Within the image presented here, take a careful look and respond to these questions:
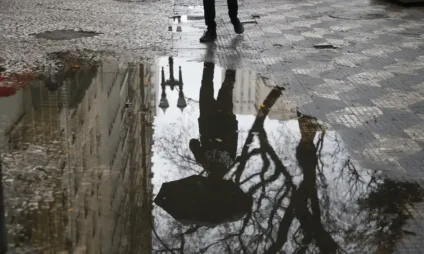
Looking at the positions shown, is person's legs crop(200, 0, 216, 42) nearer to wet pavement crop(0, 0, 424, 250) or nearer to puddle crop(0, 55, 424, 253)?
wet pavement crop(0, 0, 424, 250)

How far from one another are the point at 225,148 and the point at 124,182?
4.34 ft

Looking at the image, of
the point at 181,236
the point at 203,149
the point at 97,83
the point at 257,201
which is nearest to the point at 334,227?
the point at 257,201

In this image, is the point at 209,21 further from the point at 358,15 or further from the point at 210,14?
the point at 358,15

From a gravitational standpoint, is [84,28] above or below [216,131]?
above

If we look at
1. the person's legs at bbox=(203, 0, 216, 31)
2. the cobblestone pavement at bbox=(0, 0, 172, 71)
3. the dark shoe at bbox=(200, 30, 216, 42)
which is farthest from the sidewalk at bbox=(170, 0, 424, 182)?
the cobblestone pavement at bbox=(0, 0, 172, 71)

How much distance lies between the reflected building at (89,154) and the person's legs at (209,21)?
2337mm

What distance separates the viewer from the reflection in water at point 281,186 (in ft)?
16.4

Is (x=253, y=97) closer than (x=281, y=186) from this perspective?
No

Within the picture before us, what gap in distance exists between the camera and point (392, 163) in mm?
6527

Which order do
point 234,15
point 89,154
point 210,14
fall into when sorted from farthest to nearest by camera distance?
point 234,15
point 210,14
point 89,154

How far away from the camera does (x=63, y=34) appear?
40.7 feet

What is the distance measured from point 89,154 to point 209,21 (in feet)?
19.1

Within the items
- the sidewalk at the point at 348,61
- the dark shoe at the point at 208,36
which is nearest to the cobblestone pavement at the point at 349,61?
the sidewalk at the point at 348,61

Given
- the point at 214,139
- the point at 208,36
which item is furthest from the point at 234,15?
the point at 214,139
